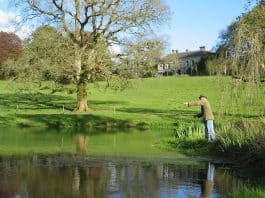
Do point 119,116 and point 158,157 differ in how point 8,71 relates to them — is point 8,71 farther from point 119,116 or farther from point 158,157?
point 158,157

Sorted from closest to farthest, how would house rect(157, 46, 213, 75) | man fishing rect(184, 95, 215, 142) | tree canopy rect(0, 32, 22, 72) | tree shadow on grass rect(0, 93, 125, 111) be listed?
man fishing rect(184, 95, 215, 142)
house rect(157, 46, 213, 75)
tree shadow on grass rect(0, 93, 125, 111)
tree canopy rect(0, 32, 22, 72)

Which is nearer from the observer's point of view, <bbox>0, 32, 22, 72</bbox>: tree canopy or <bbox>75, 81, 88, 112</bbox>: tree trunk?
<bbox>75, 81, 88, 112</bbox>: tree trunk

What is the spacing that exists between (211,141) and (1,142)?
9202 mm

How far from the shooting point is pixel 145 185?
1413 centimetres

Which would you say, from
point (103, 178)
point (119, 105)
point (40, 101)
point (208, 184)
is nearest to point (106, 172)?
point (103, 178)

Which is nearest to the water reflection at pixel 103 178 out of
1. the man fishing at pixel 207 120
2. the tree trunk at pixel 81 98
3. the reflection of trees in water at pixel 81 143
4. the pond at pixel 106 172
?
the pond at pixel 106 172

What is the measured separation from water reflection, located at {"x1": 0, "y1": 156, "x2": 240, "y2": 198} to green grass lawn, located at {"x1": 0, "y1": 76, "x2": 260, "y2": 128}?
3518 mm

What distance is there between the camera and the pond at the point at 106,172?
13.3 meters

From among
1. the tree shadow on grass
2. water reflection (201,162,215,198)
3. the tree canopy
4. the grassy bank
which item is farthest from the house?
water reflection (201,162,215,198)

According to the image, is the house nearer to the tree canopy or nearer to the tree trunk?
the tree trunk

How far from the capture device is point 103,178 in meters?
15.0

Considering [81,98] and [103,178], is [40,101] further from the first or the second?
[103,178]

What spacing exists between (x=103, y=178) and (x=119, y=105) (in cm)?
4106

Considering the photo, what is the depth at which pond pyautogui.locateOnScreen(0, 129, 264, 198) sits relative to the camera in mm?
13281
